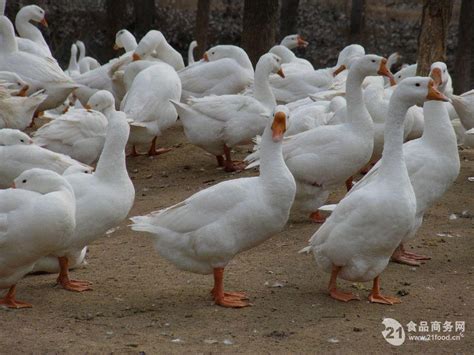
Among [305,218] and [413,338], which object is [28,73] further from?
[413,338]

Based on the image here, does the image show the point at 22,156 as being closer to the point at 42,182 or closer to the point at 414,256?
the point at 42,182

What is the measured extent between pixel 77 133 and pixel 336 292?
4346 millimetres

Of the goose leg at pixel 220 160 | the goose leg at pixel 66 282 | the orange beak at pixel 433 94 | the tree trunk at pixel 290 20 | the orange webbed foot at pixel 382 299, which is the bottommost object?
the goose leg at pixel 220 160

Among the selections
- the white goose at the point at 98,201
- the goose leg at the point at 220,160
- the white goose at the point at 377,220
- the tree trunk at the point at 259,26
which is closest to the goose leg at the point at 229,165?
the goose leg at the point at 220,160

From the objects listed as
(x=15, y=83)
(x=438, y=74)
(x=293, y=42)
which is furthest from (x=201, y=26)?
(x=438, y=74)

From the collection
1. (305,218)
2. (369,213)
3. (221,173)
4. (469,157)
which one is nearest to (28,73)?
(221,173)

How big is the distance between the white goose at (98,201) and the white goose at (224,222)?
1.22 feet

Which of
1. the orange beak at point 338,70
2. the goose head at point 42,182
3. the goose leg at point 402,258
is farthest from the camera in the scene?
the orange beak at point 338,70

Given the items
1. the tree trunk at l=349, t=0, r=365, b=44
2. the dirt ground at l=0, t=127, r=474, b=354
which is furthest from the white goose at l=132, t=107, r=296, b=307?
the tree trunk at l=349, t=0, r=365, b=44

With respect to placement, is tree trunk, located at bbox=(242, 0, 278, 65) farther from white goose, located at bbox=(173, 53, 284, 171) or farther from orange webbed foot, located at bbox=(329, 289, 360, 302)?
orange webbed foot, located at bbox=(329, 289, 360, 302)

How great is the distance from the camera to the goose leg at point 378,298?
6.32m

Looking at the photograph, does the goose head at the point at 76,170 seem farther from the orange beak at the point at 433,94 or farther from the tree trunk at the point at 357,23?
the tree trunk at the point at 357,23

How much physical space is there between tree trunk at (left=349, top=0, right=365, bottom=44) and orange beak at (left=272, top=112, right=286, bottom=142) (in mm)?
14308

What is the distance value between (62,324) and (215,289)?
118 centimetres
